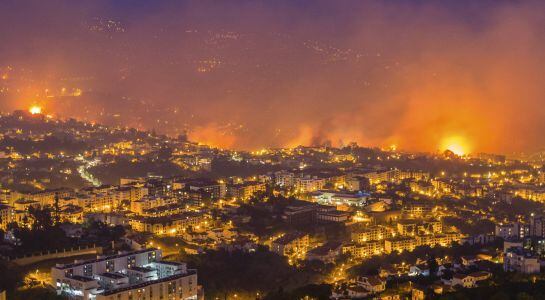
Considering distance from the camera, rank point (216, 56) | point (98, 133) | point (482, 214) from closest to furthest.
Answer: point (482, 214) → point (98, 133) → point (216, 56)

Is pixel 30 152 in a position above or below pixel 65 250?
above

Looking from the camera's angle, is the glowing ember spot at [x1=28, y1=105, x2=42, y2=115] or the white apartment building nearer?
the white apartment building

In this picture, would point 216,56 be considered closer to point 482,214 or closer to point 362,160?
point 362,160

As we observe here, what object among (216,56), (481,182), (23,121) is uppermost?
(216,56)

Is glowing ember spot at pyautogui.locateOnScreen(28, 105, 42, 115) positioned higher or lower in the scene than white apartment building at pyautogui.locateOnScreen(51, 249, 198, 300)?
higher

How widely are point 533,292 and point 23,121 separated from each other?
55.8 ft

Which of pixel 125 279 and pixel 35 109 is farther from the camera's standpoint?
pixel 35 109

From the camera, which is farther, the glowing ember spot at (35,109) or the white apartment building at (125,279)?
the glowing ember spot at (35,109)

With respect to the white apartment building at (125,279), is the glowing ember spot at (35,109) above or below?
above

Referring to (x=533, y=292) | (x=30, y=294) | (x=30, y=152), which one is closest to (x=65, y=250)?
(x=30, y=294)

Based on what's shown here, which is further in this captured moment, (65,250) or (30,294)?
(65,250)

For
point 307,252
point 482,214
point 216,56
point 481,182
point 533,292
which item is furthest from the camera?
point 216,56

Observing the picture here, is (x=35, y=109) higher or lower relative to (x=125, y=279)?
higher

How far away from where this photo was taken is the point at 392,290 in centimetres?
1055
